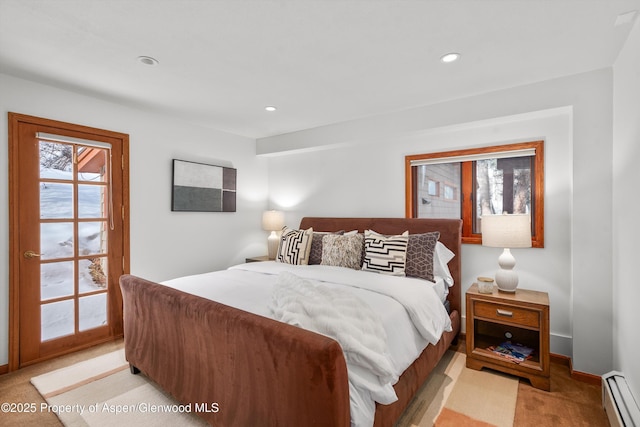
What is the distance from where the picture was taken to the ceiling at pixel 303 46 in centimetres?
162

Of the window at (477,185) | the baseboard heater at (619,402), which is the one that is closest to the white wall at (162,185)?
the window at (477,185)

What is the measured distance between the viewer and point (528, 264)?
2.75 m

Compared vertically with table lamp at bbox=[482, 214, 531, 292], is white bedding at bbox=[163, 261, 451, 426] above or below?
below

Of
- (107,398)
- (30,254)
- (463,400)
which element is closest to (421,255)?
(463,400)

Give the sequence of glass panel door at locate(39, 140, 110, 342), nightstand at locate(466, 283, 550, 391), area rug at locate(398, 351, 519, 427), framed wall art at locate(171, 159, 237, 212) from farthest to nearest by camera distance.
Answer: framed wall art at locate(171, 159, 237, 212), glass panel door at locate(39, 140, 110, 342), nightstand at locate(466, 283, 550, 391), area rug at locate(398, 351, 519, 427)

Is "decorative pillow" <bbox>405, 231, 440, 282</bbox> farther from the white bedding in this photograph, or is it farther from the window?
the window

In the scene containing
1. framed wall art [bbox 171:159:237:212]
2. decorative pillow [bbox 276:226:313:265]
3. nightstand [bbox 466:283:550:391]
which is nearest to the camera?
nightstand [bbox 466:283:550:391]

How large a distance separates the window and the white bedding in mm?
881

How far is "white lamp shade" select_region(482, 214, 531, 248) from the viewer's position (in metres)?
2.38

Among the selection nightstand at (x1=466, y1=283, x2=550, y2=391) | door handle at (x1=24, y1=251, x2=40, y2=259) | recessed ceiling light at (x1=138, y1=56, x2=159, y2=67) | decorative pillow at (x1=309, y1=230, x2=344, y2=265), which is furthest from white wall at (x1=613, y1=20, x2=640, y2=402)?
door handle at (x1=24, y1=251, x2=40, y2=259)

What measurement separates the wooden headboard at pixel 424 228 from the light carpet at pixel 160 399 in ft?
2.22

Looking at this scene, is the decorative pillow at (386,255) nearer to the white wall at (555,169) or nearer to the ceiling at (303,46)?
the white wall at (555,169)

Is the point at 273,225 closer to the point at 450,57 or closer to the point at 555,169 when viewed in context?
the point at 450,57

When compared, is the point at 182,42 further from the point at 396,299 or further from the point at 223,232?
the point at 223,232
